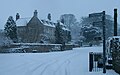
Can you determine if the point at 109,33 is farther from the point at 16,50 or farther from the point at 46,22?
the point at 16,50

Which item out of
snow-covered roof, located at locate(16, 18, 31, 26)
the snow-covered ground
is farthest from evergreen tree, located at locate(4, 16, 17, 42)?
the snow-covered ground

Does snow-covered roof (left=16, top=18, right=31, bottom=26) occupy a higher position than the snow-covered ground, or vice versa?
snow-covered roof (left=16, top=18, right=31, bottom=26)

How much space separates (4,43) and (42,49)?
753 cm

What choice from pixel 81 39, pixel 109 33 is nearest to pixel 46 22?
pixel 81 39

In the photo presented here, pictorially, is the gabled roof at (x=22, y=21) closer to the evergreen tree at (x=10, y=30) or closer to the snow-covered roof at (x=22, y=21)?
the snow-covered roof at (x=22, y=21)

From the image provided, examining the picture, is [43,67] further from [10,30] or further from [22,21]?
[22,21]

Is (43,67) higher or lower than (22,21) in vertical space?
lower

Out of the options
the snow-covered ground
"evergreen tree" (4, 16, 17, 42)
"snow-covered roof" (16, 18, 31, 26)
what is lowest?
the snow-covered ground

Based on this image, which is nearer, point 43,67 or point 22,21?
point 43,67

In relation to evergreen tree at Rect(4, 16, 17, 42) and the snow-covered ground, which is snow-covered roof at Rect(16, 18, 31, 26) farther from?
the snow-covered ground

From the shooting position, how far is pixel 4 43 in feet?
152

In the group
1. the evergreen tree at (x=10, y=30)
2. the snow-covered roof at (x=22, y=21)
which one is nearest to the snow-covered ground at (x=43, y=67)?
the evergreen tree at (x=10, y=30)

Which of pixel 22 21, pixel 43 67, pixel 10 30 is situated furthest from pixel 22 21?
pixel 43 67

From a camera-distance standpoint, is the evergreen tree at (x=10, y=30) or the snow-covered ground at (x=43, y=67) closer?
the snow-covered ground at (x=43, y=67)
